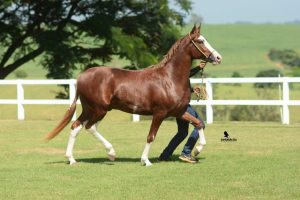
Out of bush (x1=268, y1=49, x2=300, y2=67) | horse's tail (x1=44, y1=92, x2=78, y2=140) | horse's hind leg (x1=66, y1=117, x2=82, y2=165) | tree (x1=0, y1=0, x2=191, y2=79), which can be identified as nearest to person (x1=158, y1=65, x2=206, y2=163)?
horse's hind leg (x1=66, y1=117, x2=82, y2=165)

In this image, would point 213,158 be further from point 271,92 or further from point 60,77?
point 60,77

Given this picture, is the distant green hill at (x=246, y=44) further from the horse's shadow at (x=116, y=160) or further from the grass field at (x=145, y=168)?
the horse's shadow at (x=116, y=160)

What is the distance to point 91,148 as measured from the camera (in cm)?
1542

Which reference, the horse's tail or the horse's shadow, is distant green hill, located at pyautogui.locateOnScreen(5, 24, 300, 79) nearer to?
the horse's shadow

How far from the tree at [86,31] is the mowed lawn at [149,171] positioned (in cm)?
1607

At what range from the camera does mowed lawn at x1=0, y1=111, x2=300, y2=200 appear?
32.5 ft

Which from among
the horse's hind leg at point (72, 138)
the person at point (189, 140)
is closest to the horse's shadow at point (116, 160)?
the person at point (189, 140)

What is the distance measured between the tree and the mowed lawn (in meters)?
16.1

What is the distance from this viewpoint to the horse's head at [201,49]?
12.4 meters

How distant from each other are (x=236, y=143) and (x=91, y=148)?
309 cm

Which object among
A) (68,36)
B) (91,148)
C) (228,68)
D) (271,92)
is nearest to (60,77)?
(68,36)

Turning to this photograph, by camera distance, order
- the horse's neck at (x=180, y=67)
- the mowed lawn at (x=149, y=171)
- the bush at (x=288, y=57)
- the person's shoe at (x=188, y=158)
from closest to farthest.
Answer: the mowed lawn at (x=149, y=171)
the horse's neck at (x=180, y=67)
the person's shoe at (x=188, y=158)
the bush at (x=288, y=57)

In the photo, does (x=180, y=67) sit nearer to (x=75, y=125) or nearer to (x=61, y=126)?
(x=75, y=125)

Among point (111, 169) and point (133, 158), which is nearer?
point (111, 169)
